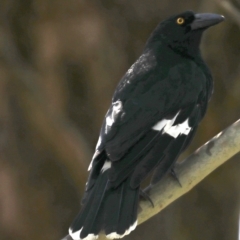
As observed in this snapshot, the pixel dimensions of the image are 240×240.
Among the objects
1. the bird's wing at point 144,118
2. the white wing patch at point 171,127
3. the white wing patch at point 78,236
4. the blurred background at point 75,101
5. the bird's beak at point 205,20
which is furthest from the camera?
the blurred background at point 75,101

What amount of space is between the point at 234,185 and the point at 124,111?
1.80 m

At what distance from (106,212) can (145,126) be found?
39 centimetres

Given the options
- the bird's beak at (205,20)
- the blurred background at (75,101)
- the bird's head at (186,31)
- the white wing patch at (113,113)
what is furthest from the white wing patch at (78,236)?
the blurred background at (75,101)

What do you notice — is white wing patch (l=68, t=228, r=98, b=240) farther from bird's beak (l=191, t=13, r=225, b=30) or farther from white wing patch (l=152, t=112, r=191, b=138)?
bird's beak (l=191, t=13, r=225, b=30)

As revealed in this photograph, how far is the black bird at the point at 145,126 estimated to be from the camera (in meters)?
2.23

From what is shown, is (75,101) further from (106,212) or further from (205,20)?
(106,212)

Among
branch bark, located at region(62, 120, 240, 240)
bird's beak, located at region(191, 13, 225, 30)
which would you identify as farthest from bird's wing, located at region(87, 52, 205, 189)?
bird's beak, located at region(191, 13, 225, 30)

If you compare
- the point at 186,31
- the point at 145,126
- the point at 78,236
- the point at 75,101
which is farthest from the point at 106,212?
the point at 75,101

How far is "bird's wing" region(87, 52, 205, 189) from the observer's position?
2318mm

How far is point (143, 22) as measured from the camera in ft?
13.1

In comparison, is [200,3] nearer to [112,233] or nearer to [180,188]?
[180,188]

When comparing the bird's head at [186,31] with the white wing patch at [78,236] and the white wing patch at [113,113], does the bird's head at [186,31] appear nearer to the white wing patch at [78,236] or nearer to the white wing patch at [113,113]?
the white wing patch at [113,113]

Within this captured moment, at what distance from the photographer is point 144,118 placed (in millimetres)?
2438

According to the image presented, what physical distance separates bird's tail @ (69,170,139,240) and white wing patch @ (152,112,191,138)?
264 mm
